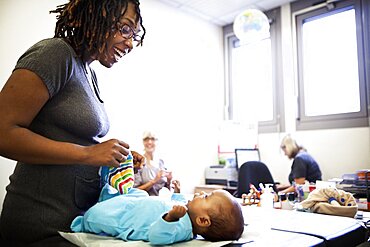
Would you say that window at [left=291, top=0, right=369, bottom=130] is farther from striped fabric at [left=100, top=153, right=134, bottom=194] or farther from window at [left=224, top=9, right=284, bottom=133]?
striped fabric at [left=100, top=153, right=134, bottom=194]

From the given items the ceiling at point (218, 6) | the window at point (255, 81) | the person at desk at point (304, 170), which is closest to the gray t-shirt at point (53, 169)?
the person at desk at point (304, 170)

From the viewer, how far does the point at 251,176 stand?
10.9 ft

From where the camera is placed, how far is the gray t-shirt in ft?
2.98

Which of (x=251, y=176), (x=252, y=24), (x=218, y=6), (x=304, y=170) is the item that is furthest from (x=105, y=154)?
(x=218, y=6)

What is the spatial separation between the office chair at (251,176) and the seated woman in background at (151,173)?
716 millimetres

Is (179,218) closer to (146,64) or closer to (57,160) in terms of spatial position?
(57,160)

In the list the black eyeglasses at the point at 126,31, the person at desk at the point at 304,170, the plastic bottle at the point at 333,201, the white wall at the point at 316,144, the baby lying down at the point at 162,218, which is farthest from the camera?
the white wall at the point at 316,144

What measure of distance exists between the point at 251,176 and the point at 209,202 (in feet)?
7.82

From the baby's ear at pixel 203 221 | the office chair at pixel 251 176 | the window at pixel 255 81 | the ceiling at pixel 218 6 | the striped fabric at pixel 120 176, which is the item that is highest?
the ceiling at pixel 218 6

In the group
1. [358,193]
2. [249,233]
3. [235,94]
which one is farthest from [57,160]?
[235,94]

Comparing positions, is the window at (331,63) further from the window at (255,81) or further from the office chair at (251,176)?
the office chair at (251,176)

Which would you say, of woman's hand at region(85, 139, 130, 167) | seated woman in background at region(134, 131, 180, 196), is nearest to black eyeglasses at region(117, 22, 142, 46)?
woman's hand at region(85, 139, 130, 167)

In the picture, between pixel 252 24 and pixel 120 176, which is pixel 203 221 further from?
pixel 252 24

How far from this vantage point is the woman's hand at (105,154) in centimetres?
88
